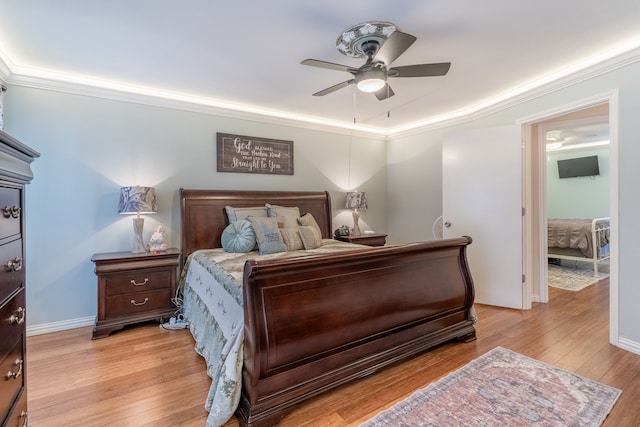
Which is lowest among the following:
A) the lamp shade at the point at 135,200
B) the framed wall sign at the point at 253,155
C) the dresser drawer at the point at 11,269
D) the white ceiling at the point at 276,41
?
the dresser drawer at the point at 11,269

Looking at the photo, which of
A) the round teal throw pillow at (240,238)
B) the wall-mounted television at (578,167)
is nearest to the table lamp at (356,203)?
the round teal throw pillow at (240,238)

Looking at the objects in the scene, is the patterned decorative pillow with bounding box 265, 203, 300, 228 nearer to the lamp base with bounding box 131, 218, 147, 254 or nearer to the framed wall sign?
the framed wall sign

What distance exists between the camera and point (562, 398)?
1.80 meters

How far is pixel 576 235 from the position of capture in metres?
4.95

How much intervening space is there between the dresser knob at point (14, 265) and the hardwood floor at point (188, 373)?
104 cm

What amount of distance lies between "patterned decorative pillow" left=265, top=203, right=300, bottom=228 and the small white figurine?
116 centimetres

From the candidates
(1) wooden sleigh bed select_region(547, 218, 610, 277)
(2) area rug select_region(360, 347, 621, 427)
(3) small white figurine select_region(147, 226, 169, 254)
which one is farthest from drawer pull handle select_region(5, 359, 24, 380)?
(1) wooden sleigh bed select_region(547, 218, 610, 277)

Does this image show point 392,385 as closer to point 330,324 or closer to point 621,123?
point 330,324

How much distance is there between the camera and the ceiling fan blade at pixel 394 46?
1755 millimetres

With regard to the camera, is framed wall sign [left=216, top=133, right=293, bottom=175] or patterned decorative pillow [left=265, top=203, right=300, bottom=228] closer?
patterned decorative pillow [left=265, top=203, right=300, bottom=228]

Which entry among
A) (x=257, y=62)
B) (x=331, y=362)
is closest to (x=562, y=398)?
(x=331, y=362)

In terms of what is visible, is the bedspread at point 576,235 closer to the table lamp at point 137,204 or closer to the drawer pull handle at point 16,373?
the table lamp at point 137,204

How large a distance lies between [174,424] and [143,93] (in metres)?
3.07

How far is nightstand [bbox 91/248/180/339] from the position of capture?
271 centimetres
